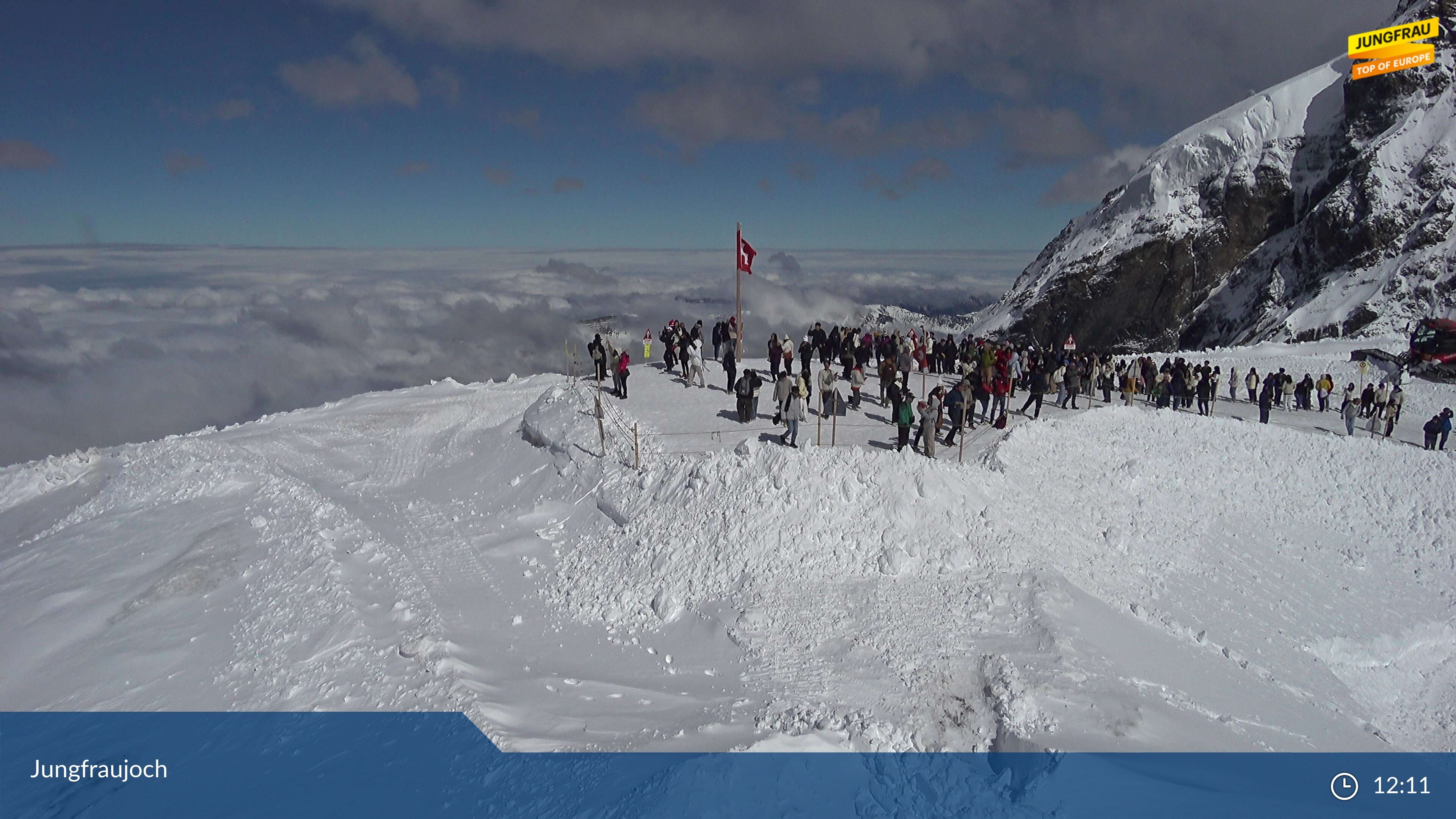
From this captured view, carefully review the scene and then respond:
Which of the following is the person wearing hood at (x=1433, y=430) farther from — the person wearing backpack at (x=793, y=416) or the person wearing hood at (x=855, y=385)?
the person wearing backpack at (x=793, y=416)

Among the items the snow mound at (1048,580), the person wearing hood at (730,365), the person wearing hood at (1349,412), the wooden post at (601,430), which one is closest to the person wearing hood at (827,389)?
the snow mound at (1048,580)

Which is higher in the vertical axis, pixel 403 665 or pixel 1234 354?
pixel 1234 354

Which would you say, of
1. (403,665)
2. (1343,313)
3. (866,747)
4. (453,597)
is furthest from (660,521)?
(1343,313)

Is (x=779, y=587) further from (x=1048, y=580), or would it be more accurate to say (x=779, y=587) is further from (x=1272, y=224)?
(x=1272, y=224)

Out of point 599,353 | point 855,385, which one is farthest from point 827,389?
point 599,353

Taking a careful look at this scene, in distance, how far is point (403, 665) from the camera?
12.4m

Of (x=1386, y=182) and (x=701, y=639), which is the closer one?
(x=701, y=639)

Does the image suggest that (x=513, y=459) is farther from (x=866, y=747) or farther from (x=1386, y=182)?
(x=1386, y=182)

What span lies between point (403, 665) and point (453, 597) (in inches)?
110

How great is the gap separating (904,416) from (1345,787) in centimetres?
991

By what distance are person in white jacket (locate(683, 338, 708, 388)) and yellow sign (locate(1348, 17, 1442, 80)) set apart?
96472 millimetres

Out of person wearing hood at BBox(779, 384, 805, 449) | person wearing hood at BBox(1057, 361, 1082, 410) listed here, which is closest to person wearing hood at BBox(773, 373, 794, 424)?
person wearing hood at BBox(779, 384, 805, 449)

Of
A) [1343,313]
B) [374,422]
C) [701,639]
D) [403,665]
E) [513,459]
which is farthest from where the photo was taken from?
[1343,313]

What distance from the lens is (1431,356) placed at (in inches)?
1283
